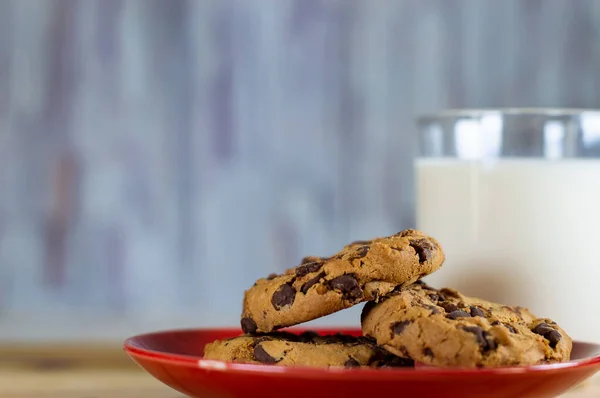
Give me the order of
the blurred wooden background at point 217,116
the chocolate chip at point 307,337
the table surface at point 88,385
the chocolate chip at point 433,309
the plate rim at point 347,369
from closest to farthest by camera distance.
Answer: the plate rim at point 347,369 → the chocolate chip at point 433,309 → the chocolate chip at point 307,337 → the table surface at point 88,385 → the blurred wooden background at point 217,116

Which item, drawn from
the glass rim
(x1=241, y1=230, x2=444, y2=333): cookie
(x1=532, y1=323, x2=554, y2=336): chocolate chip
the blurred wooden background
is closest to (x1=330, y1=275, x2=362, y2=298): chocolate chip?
(x1=241, y1=230, x2=444, y2=333): cookie

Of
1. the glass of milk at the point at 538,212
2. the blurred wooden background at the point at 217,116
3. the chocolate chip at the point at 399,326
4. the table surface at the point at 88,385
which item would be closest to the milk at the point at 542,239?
the glass of milk at the point at 538,212

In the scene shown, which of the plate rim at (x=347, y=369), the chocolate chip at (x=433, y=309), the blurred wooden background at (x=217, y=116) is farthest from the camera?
the blurred wooden background at (x=217, y=116)

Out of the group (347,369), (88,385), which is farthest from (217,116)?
(347,369)

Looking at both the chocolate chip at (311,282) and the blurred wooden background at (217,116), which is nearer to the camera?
the chocolate chip at (311,282)

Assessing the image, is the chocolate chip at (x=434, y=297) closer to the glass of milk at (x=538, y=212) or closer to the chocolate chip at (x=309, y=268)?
the chocolate chip at (x=309, y=268)

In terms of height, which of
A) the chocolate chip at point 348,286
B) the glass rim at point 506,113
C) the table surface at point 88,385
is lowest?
the table surface at point 88,385

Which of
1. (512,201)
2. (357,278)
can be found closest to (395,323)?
(357,278)

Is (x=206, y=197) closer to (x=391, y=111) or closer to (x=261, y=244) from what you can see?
(x=261, y=244)
